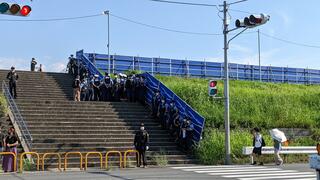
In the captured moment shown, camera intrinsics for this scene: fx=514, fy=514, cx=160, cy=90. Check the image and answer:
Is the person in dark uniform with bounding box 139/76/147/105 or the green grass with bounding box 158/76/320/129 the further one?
the person in dark uniform with bounding box 139/76/147/105

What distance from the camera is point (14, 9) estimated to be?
14.5 meters

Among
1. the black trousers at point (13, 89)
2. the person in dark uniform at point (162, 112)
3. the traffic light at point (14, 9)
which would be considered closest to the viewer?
the traffic light at point (14, 9)

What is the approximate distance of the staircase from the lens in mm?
22094

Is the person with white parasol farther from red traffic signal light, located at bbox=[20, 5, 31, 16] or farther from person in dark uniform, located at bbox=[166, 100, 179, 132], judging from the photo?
red traffic signal light, located at bbox=[20, 5, 31, 16]

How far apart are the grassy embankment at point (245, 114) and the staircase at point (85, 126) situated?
67.1 inches

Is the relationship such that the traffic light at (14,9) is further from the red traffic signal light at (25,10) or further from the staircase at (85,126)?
the staircase at (85,126)

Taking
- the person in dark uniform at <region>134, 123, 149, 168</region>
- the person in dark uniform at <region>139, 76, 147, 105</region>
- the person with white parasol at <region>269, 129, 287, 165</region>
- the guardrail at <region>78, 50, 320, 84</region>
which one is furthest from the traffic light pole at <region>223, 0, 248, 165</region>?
the guardrail at <region>78, 50, 320, 84</region>

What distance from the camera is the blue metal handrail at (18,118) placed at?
69.4ft

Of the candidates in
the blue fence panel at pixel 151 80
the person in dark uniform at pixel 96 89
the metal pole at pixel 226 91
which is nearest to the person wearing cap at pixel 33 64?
the blue fence panel at pixel 151 80

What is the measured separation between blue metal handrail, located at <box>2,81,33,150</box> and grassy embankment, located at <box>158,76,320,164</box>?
7.55 meters

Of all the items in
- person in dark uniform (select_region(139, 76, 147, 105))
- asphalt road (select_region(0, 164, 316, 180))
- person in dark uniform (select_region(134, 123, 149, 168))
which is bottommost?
asphalt road (select_region(0, 164, 316, 180))

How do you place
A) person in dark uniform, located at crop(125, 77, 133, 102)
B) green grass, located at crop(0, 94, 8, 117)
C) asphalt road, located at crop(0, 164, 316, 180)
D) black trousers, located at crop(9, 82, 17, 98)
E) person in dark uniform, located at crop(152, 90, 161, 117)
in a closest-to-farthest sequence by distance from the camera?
asphalt road, located at crop(0, 164, 316, 180) < green grass, located at crop(0, 94, 8, 117) < black trousers, located at crop(9, 82, 17, 98) < person in dark uniform, located at crop(152, 90, 161, 117) < person in dark uniform, located at crop(125, 77, 133, 102)

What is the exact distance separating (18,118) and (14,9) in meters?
9.23

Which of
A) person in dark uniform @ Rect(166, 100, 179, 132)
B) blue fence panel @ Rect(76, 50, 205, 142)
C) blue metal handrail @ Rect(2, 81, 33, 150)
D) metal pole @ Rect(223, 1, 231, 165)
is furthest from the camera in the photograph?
person in dark uniform @ Rect(166, 100, 179, 132)
